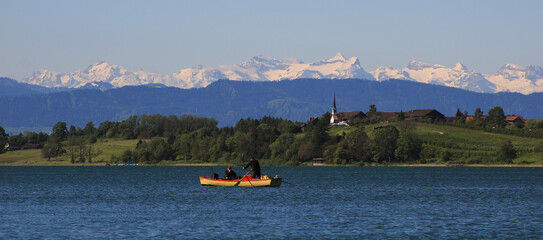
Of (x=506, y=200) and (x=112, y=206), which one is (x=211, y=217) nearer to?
(x=112, y=206)

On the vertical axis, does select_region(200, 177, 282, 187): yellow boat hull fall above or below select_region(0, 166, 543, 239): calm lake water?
above

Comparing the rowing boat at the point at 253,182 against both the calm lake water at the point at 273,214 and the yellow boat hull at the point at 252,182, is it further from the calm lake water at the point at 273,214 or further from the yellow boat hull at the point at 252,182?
the calm lake water at the point at 273,214

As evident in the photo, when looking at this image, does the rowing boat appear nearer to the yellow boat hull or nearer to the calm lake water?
the yellow boat hull

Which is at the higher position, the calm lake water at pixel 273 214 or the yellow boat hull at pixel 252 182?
the yellow boat hull at pixel 252 182

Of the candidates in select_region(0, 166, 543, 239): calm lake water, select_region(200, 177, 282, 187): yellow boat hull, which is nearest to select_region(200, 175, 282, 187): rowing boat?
select_region(200, 177, 282, 187): yellow boat hull

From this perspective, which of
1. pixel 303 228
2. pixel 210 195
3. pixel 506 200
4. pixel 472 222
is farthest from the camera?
pixel 210 195

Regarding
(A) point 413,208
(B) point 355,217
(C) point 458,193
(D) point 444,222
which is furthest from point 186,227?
(C) point 458,193

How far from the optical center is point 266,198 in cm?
8519

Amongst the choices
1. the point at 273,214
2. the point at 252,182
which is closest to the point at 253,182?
the point at 252,182

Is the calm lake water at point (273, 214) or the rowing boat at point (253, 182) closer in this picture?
the calm lake water at point (273, 214)

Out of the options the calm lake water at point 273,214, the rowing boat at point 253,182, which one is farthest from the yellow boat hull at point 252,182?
the calm lake water at point 273,214

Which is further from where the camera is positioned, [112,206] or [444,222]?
[112,206]

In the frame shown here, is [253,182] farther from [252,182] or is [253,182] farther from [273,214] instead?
[273,214]

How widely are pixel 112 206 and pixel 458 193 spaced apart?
43.6 meters
